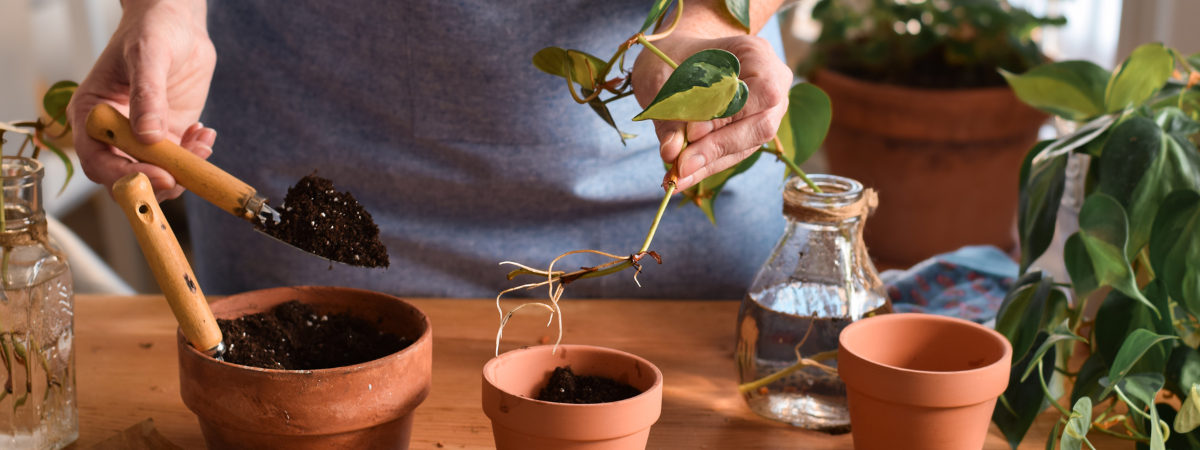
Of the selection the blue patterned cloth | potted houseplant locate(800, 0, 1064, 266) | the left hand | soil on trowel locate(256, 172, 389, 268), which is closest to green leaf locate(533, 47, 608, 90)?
the left hand

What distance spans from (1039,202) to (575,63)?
39cm

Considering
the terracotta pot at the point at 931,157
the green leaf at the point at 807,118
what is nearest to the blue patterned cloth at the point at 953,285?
the green leaf at the point at 807,118

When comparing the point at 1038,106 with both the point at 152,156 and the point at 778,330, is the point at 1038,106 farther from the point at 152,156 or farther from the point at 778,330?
the point at 152,156

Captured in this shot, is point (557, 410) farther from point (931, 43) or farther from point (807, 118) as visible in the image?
point (931, 43)

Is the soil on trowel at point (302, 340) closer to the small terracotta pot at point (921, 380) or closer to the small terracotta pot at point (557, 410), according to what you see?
the small terracotta pot at point (557, 410)

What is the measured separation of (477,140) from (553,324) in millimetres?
241

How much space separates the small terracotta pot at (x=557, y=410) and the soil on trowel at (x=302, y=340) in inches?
3.5

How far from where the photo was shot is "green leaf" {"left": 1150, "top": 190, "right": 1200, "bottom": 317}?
57 cm

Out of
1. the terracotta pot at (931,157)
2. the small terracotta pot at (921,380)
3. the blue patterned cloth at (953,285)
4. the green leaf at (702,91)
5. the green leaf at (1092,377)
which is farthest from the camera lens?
the terracotta pot at (931,157)

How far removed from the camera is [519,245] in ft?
3.37

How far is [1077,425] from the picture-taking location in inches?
21.0

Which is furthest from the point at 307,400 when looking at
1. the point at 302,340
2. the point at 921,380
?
the point at 921,380

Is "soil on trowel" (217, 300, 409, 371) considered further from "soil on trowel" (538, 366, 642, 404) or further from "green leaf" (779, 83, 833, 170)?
"green leaf" (779, 83, 833, 170)

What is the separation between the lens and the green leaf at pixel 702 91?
1.45 feet
